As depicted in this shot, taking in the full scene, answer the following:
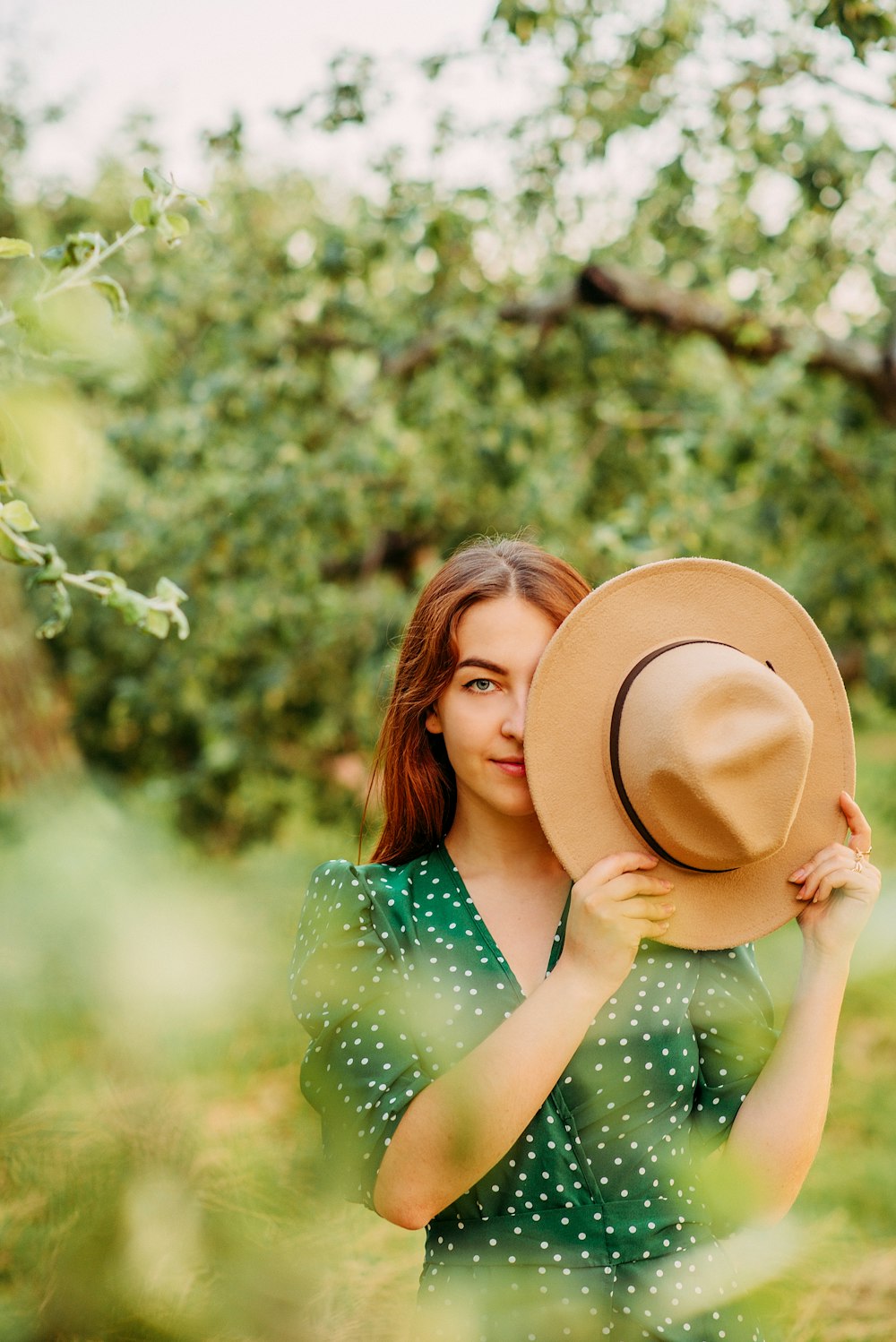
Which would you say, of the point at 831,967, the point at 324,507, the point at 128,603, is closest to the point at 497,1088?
the point at 831,967

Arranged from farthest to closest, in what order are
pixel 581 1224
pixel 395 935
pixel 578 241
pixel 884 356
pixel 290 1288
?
pixel 578 241 < pixel 884 356 < pixel 395 935 < pixel 581 1224 < pixel 290 1288

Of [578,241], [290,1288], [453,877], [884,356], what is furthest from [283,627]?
[290,1288]

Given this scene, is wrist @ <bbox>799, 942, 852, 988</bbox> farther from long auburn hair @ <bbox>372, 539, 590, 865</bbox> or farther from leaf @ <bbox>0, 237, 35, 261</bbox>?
leaf @ <bbox>0, 237, 35, 261</bbox>

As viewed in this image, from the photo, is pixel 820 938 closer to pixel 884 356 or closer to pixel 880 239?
pixel 884 356

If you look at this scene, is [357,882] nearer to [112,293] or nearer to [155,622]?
[155,622]

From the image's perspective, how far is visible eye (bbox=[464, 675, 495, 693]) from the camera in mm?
1491

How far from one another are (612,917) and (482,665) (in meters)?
0.39

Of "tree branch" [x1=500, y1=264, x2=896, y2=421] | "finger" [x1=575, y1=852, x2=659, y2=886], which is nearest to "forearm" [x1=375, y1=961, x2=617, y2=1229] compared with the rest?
"finger" [x1=575, y1=852, x2=659, y2=886]

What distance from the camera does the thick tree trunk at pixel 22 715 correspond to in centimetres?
529

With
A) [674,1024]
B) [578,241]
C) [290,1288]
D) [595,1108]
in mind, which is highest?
[578,241]

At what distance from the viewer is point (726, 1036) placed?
1.48 meters

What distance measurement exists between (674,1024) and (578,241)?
449 centimetres

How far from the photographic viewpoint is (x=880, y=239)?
4.30 m

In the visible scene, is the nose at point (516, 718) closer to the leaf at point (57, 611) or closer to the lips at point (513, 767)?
the lips at point (513, 767)
